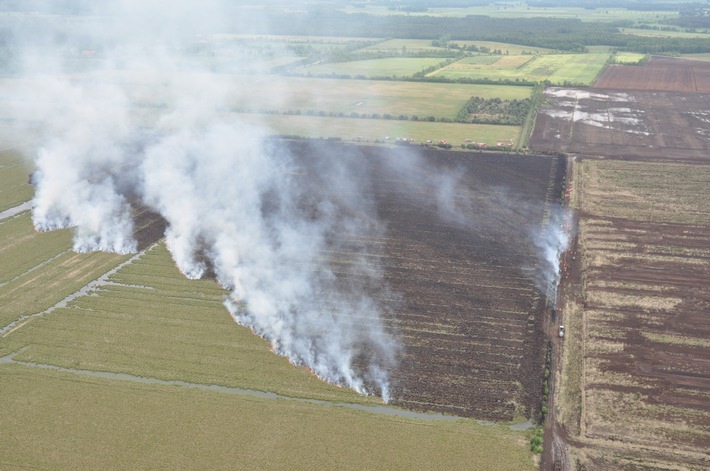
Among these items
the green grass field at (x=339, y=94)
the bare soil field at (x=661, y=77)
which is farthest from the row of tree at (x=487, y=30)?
the green grass field at (x=339, y=94)

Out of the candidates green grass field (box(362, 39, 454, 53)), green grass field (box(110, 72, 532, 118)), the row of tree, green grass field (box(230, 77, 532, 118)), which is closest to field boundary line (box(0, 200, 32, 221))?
green grass field (box(110, 72, 532, 118))

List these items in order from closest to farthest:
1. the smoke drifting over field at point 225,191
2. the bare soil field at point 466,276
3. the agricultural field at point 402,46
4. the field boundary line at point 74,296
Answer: the bare soil field at point 466,276, the field boundary line at point 74,296, the smoke drifting over field at point 225,191, the agricultural field at point 402,46

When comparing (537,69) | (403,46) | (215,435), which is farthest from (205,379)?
(403,46)

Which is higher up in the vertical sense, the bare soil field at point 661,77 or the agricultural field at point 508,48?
the agricultural field at point 508,48

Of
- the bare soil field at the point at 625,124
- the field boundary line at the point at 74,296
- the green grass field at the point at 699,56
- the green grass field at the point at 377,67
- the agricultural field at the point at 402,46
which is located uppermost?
the agricultural field at the point at 402,46

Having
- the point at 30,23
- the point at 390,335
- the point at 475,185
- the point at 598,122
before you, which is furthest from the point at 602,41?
the point at 390,335

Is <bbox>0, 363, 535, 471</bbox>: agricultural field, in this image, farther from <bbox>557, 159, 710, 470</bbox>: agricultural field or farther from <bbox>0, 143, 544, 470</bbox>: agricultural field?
<bbox>557, 159, 710, 470</bbox>: agricultural field

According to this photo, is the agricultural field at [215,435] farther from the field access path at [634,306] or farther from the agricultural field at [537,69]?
the agricultural field at [537,69]
